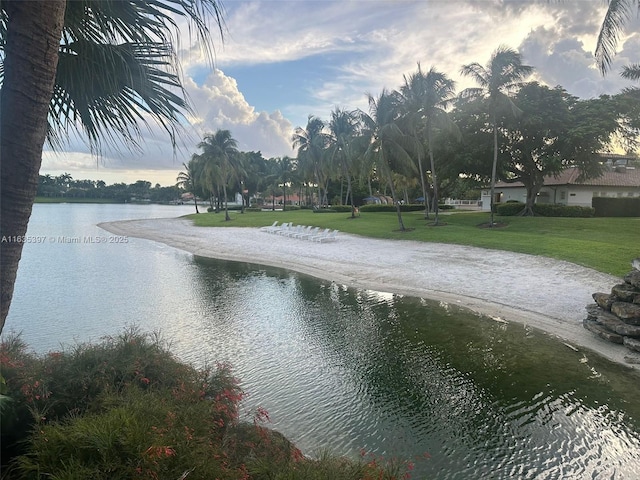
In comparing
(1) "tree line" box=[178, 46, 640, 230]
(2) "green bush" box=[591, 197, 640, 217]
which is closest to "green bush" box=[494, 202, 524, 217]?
(1) "tree line" box=[178, 46, 640, 230]

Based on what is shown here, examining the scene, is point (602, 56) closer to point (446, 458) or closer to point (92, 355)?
point (446, 458)

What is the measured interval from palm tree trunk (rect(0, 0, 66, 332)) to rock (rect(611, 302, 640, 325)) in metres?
10.4

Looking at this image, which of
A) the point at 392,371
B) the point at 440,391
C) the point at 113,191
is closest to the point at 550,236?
the point at 392,371

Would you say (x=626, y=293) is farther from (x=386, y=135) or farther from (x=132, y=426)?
(x=386, y=135)

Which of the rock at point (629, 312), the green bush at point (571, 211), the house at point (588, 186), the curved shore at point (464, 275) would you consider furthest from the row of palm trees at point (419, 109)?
the rock at point (629, 312)

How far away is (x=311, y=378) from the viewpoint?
23.5 feet

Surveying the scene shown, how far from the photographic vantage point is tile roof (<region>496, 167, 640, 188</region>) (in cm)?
3994

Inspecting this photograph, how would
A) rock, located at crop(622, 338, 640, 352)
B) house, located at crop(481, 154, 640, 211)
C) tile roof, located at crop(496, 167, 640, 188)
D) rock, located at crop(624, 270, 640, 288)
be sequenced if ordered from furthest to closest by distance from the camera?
tile roof, located at crop(496, 167, 640, 188) → house, located at crop(481, 154, 640, 211) → rock, located at crop(624, 270, 640, 288) → rock, located at crop(622, 338, 640, 352)

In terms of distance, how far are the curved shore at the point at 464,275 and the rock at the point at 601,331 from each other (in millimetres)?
142

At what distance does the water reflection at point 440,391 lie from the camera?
5.09 meters

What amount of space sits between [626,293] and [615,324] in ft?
2.37

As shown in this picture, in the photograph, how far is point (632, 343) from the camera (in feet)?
26.3

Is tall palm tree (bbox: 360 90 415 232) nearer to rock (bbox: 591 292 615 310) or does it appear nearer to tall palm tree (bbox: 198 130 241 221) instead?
rock (bbox: 591 292 615 310)

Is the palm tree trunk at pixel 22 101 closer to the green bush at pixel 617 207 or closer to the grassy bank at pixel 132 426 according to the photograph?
the grassy bank at pixel 132 426
